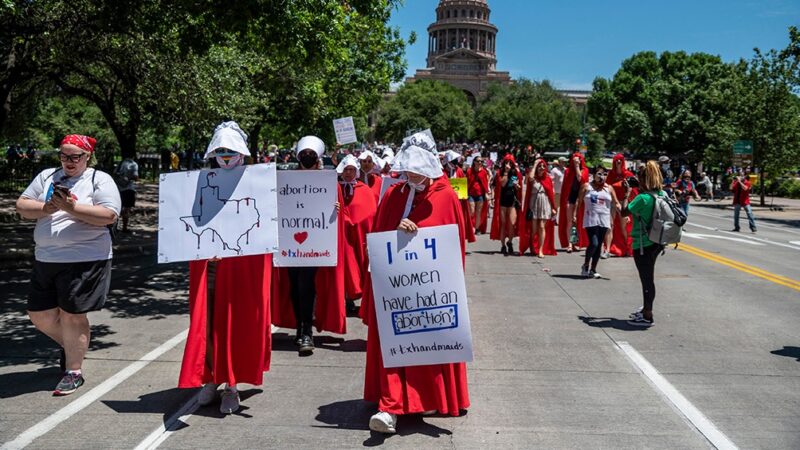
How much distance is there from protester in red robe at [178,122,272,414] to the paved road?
0.27 m

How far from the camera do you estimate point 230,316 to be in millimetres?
5395

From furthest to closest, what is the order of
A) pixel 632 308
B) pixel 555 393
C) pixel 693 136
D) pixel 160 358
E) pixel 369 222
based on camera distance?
pixel 693 136, pixel 632 308, pixel 369 222, pixel 160 358, pixel 555 393

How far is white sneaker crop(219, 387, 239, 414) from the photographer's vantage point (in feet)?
17.7

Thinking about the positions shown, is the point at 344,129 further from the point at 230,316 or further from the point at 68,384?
the point at 230,316

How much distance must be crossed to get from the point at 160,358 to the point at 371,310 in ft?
8.37

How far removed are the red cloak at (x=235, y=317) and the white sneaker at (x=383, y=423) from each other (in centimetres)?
98

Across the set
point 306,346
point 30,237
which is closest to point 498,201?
point 306,346

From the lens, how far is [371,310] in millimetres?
5375

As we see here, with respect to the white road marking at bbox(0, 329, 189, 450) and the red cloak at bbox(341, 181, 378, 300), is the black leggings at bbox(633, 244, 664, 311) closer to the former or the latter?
the red cloak at bbox(341, 181, 378, 300)

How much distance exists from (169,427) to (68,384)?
1.20 m

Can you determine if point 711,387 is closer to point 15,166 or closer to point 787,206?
point 15,166

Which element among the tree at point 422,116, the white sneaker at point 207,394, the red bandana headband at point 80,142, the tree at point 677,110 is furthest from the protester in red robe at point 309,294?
the tree at point 422,116

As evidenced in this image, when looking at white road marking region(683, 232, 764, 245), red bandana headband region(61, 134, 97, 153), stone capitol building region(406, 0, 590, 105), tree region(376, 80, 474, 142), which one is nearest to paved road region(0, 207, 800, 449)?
red bandana headband region(61, 134, 97, 153)

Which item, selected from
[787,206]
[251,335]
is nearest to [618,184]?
→ [251,335]
